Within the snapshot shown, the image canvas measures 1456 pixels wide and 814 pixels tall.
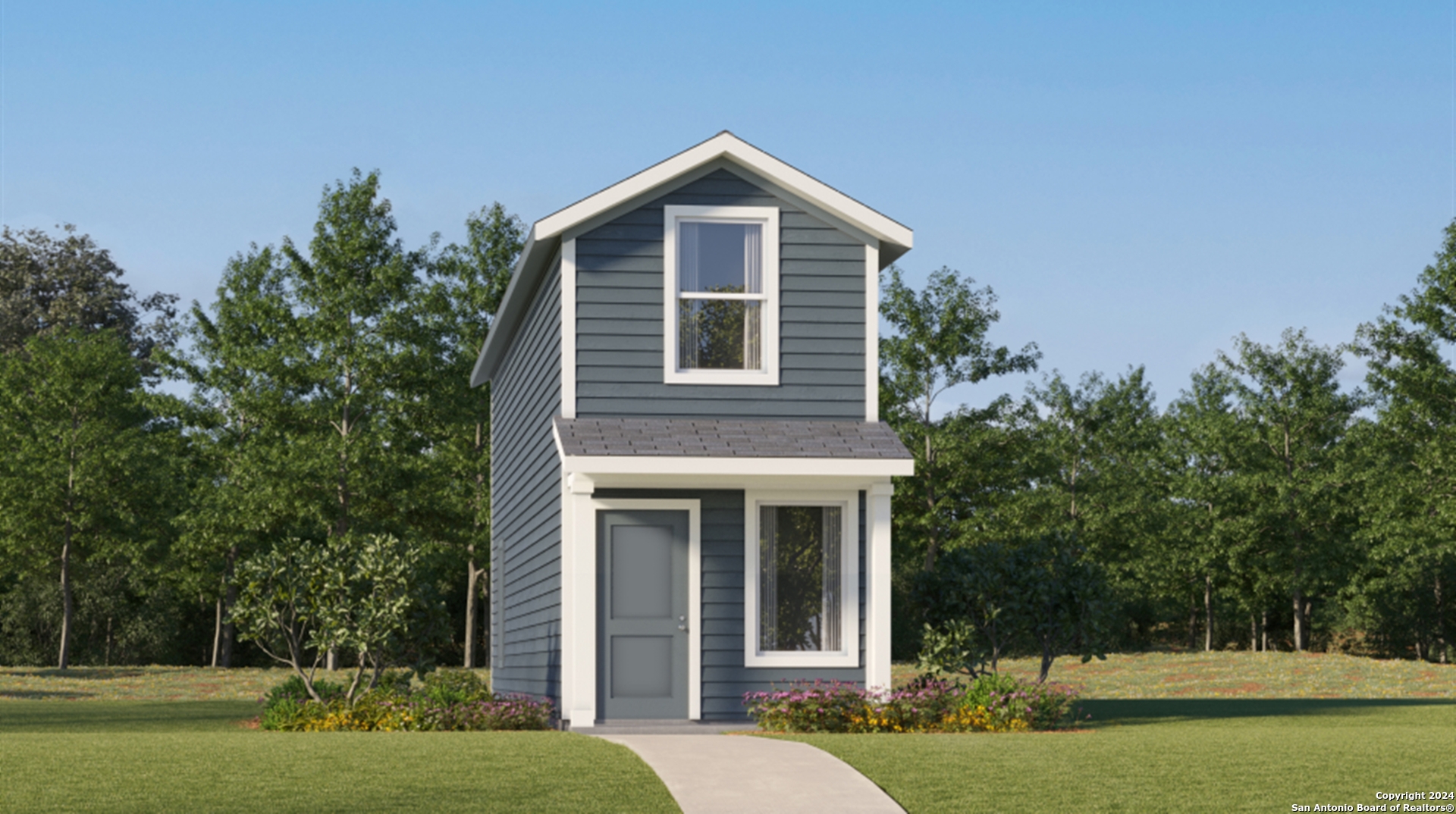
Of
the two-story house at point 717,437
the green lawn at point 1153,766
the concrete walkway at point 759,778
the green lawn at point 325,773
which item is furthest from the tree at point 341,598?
the green lawn at point 1153,766

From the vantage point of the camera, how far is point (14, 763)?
9906 mm

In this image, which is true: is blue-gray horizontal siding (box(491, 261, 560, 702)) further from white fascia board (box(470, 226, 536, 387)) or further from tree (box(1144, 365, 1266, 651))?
tree (box(1144, 365, 1266, 651))

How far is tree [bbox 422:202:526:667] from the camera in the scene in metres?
33.6

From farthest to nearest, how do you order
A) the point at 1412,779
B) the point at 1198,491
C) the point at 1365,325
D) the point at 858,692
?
the point at 1198,491, the point at 1365,325, the point at 858,692, the point at 1412,779

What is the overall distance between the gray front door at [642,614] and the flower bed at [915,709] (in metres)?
0.97

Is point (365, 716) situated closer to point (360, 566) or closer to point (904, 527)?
point (360, 566)

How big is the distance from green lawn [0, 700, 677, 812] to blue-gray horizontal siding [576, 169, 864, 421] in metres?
3.79

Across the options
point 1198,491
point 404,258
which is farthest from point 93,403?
point 1198,491

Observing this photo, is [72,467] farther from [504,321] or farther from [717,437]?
[717,437]

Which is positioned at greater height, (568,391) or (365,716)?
(568,391)

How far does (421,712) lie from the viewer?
13688 mm

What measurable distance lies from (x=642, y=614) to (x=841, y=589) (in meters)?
2.09

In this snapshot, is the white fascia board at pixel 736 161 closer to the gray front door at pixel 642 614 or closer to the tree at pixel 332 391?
the gray front door at pixel 642 614

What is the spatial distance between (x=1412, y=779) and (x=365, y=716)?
959cm
